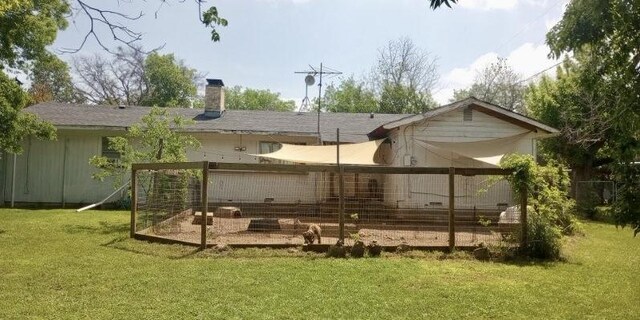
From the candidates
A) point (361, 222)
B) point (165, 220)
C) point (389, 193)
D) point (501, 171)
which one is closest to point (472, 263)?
point (501, 171)

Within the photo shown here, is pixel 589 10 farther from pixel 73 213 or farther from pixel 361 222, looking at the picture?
pixel 73 213

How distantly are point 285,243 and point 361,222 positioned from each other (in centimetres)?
212

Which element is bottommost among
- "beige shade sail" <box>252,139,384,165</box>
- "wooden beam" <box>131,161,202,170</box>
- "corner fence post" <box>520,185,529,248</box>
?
"corner fence post" <box>520,185,529,248</box>

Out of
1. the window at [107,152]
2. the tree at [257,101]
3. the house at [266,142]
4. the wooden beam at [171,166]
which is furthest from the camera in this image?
the tree at [257,101]

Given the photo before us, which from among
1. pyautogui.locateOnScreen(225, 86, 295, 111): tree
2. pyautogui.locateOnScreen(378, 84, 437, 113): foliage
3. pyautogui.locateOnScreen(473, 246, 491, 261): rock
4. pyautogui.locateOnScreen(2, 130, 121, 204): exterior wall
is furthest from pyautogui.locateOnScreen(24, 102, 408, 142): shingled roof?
pyautogui.locateOnScreen(225, 86, 295, 111): tree

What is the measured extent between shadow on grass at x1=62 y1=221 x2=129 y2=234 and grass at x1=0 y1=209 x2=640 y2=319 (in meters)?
1.34

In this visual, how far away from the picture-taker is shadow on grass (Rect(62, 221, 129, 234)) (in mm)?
10744

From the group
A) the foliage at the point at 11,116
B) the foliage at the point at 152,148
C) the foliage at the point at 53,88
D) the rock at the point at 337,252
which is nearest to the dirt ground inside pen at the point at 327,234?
the rock at the point at 337,252

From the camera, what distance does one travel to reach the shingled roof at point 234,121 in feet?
56.5

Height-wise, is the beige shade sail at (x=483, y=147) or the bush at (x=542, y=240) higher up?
the beige shade sail at (x=483, y=147)

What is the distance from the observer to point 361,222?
10445 millimetres

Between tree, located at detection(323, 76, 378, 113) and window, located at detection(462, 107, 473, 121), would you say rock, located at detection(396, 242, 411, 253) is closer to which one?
window, located at detection(462, 107, 473, 121)

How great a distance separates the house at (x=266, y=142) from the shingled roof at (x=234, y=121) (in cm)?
3

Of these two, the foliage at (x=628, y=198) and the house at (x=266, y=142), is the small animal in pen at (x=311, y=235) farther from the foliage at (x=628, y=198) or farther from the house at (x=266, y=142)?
the foliage at (x=628, y=198)
